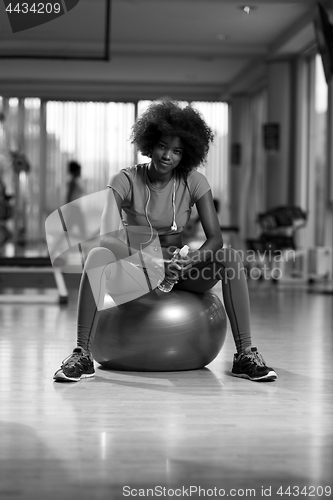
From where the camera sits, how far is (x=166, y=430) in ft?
6.61

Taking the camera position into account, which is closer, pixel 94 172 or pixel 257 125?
pixel 257 125

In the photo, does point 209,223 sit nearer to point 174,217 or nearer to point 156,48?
point 174,217

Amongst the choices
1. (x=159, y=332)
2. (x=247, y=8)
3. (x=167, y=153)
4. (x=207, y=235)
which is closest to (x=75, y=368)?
(x=159, y=332)

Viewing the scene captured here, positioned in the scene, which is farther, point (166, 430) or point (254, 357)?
point (254, 357)

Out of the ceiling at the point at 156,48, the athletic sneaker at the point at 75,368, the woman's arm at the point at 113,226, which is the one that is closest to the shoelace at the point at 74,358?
the athletic sneaker at the point at 75,368

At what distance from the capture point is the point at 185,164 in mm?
2867

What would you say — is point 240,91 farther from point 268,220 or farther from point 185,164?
point 185,164

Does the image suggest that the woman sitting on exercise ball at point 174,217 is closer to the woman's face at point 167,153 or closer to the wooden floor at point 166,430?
the woman's face at point 167,153

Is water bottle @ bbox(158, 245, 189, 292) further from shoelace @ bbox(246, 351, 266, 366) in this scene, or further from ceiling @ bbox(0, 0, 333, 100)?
ceiling @ bbox(0, 0, 333, 100)

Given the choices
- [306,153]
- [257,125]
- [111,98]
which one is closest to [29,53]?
[306,153]

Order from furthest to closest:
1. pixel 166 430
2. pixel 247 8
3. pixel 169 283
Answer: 1. pixel 247 8
2. pixel 169 283
3. pixel 166 430

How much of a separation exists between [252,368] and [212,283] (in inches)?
14.7

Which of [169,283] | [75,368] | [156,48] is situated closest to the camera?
[75,368]

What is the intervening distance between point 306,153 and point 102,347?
249 inches
